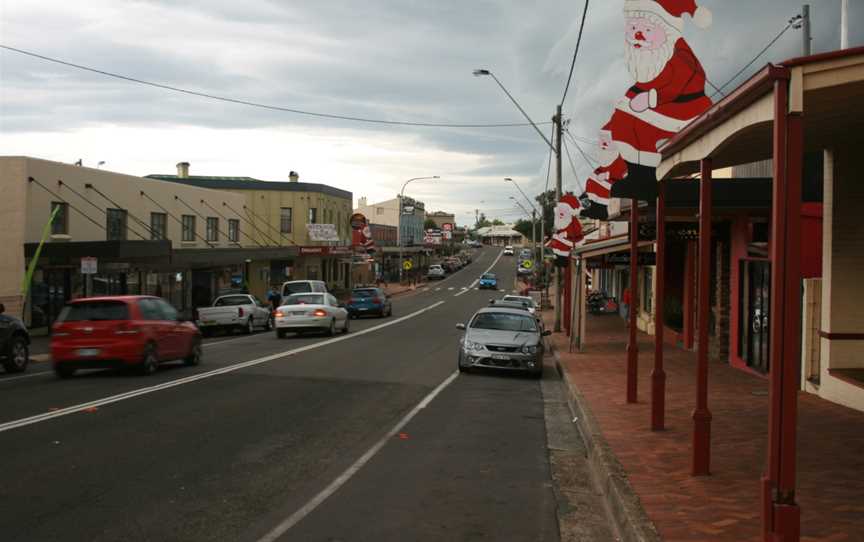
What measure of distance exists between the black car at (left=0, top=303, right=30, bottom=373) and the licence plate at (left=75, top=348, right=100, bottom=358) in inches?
105

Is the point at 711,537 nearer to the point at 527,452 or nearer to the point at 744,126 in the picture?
the point at 744,126

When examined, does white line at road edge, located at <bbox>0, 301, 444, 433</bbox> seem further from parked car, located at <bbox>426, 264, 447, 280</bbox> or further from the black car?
parked car, located at <bbox>426, 264, 447, 280</bbox>

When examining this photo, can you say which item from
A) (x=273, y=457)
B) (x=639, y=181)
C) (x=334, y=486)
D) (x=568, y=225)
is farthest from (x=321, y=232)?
(x=334, y=486)

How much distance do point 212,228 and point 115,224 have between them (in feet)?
38.4

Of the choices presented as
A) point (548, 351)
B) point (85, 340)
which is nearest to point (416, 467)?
point (85, 340)

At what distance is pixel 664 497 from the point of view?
24.6ft

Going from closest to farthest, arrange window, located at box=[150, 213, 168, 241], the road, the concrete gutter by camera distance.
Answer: the concrete gutter
the road
window, located at box=[150, 213, 168, 241]

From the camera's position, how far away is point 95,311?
52.9 feet

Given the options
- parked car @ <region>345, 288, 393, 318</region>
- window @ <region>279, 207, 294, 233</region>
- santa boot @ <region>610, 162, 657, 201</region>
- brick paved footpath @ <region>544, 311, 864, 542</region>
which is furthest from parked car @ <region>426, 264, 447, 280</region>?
santa boot @ <region>610, 162, 657, 201</region>

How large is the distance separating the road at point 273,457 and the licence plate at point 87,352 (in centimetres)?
47

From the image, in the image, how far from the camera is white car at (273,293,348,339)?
27344 millimetres

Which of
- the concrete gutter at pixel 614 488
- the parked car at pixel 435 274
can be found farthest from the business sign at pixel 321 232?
the concrete gutter at pixel 614 488

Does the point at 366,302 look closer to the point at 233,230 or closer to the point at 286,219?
the point at 233,230

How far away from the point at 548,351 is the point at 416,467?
57.0 feet
